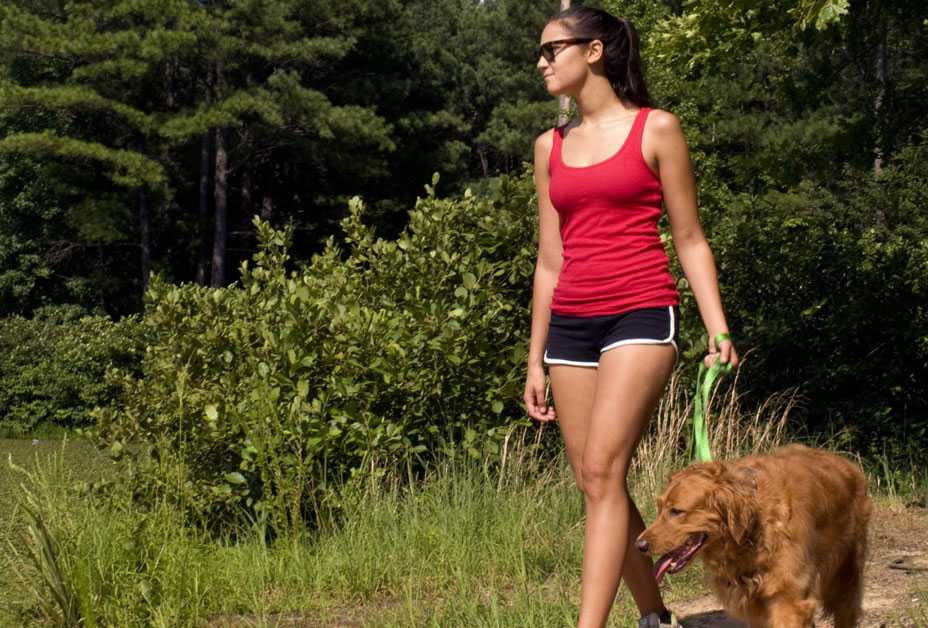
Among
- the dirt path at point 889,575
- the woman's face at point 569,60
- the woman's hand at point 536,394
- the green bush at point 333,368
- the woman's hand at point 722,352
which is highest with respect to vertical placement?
the woman's face at point 569,60

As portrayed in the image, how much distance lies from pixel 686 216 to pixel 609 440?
0.76 meters

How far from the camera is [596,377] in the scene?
12.8ft

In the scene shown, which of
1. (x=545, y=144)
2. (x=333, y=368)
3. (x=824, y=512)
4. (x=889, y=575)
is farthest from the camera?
(x=333, y=368)

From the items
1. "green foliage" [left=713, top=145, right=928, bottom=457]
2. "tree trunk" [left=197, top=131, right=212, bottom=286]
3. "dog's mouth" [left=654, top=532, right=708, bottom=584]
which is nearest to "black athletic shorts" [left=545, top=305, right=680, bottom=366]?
"dog's mouth" [left=654, top=532, right=708, bottom=584]

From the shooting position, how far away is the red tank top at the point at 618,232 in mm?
3732

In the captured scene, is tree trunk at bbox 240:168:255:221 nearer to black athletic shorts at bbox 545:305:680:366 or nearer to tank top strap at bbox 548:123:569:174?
tank top strap at bbox 548:123:569:174

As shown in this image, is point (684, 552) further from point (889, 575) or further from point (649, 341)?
point (889, 575)

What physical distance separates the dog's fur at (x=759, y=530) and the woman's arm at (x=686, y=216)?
0.44 metres

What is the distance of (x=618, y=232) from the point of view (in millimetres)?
3760

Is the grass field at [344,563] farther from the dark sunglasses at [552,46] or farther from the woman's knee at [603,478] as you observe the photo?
the dark sunglasses at [552,46]

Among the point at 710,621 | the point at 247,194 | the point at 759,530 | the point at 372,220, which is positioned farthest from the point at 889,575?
the point at 247,194

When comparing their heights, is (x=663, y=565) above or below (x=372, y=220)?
above

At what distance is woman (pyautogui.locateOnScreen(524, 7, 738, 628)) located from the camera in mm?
3744

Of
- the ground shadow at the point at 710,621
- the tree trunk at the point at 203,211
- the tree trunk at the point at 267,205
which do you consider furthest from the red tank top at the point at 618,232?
the tree trunk at the point at 267,205
